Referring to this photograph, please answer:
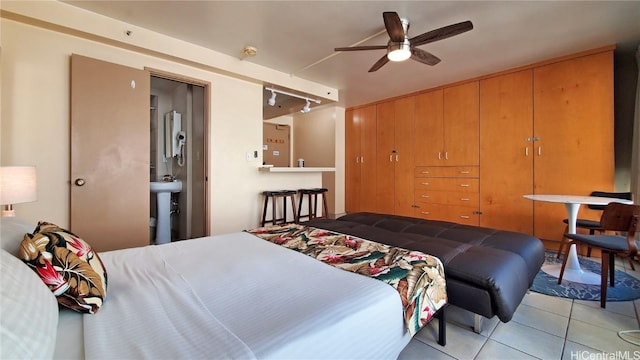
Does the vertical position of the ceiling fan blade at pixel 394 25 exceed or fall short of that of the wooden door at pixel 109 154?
it exceeds it

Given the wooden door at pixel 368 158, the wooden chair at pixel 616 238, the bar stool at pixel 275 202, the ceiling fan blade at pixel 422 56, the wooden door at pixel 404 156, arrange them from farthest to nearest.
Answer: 1. the wooden door at pixel 368 158
2. the wooden door at pixel 404 156
3. the bar stool at pixel 275 202
4. the ceiling fan blade at pixel 422 56
5. the wooden chair at pixel 616 238

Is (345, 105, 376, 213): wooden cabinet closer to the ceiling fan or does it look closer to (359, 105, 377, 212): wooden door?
(359, 105, 377, 212): wooden door

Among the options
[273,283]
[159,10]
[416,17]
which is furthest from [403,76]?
[273,283]

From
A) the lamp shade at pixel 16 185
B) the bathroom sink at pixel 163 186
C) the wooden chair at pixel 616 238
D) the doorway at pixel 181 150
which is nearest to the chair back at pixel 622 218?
the wooden chair at pixel 616 238

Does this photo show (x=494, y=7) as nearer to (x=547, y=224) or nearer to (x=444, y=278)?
(x=444, y=278)

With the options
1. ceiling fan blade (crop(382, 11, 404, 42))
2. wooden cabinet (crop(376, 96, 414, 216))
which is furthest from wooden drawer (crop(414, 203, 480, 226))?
ceiling fan blade (crop(382, 11, 404, 42))

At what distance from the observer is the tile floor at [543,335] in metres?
1.48

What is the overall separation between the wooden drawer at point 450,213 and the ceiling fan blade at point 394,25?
2962 millimetres

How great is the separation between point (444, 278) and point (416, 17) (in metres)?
2.29

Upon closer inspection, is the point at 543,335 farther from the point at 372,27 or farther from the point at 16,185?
the point at 16,185

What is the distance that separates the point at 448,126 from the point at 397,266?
12.2 ft

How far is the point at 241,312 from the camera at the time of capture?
937 millimetres

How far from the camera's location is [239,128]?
3.64 m

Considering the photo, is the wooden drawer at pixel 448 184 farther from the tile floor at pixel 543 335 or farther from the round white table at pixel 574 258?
the tile floor at pixel 543 335
